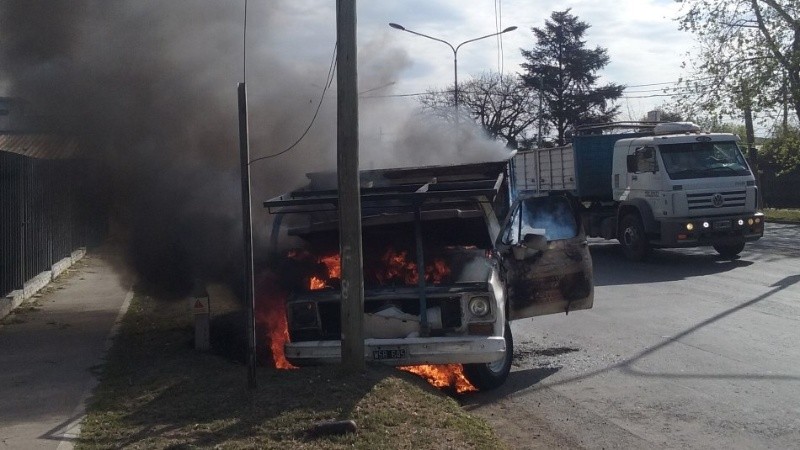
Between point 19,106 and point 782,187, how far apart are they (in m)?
38.7

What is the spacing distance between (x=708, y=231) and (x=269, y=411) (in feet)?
43.0

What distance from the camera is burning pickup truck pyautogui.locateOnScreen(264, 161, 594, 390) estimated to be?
294 inches

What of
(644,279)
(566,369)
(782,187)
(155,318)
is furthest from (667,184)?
(782,187)

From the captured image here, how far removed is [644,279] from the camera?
15.5 meters

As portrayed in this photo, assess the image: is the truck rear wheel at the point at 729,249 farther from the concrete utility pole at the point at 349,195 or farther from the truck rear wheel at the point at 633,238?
the concrete utility pole at the point at 349,195

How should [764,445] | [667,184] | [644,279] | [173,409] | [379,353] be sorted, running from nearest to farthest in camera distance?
[764,445]
[173,409]
[379,353]
[644,279]
[667,184]

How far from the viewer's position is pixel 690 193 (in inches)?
672

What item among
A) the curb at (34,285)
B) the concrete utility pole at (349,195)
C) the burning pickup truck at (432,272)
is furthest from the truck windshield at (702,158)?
the curb at (34,285)

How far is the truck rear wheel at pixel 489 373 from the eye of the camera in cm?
777

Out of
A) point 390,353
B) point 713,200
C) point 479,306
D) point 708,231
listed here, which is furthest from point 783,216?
point 390,353

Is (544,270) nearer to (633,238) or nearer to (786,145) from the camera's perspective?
(633,238)

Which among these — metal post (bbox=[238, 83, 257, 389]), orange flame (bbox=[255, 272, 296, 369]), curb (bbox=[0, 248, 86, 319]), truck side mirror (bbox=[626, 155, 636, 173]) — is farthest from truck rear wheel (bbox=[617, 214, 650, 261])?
metal post (bbox=[238, 83, 257, 389])

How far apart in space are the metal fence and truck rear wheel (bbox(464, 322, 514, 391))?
6597 millimetres

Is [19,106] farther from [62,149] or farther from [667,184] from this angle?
[667,184]
